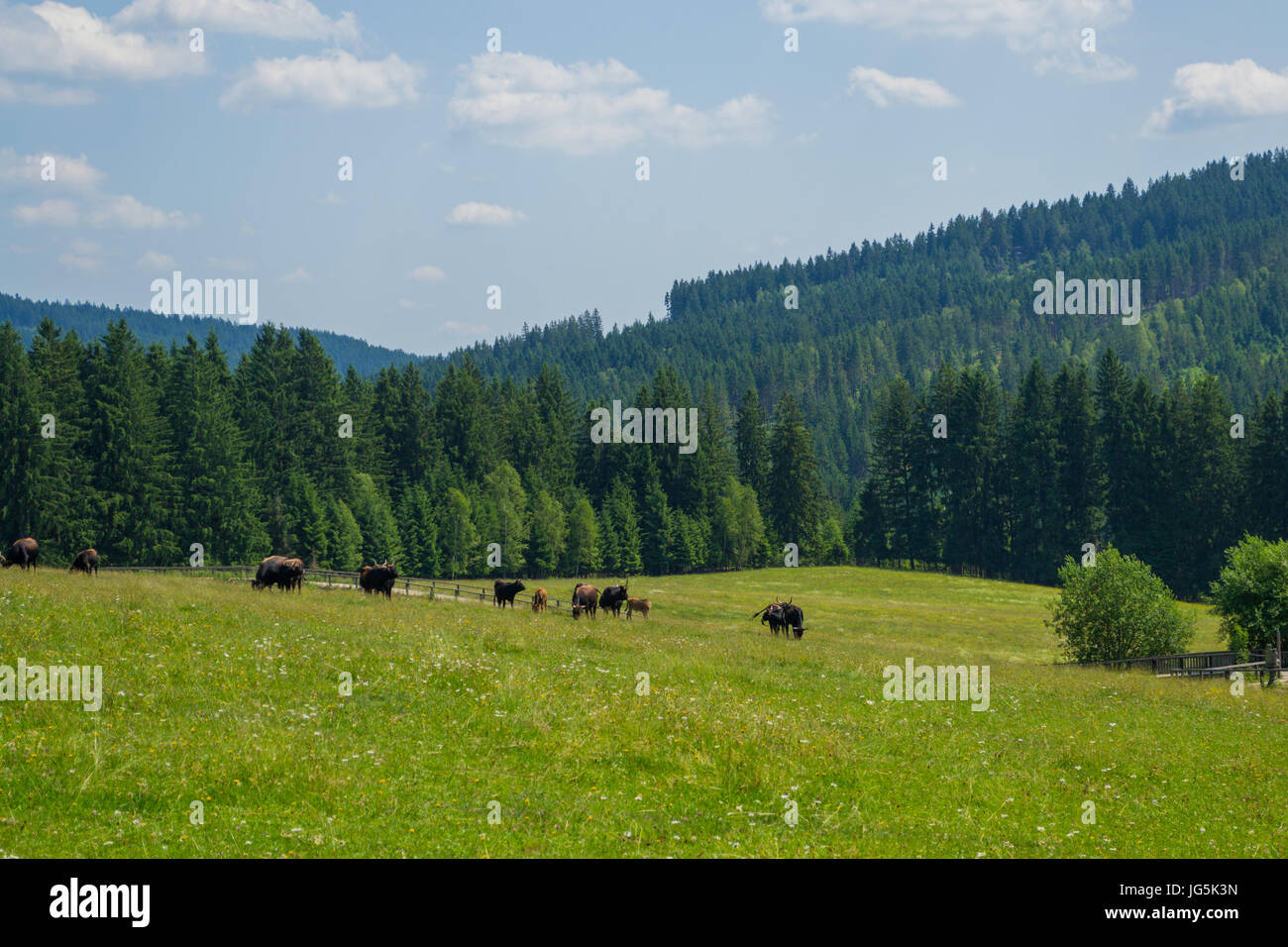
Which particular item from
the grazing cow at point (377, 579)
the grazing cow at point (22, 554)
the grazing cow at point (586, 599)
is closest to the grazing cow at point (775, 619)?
the grazing cow at point (586, 599)

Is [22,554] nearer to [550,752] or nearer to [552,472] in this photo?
[550,752]

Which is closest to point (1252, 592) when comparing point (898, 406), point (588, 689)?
point (588, 689)

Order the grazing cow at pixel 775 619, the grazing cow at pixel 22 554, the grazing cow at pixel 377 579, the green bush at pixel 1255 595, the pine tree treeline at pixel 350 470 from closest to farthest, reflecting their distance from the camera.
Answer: the grazing cow at pixel 22 554, the grazing cow at pixel 775 619, the grazing cow at pixel 377 579, the green bush at pixel 1255 595, the pine tree treeline at pixel 350 470

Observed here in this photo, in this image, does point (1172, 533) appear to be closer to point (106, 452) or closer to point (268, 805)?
point (106, 452)

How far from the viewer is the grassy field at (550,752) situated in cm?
1348

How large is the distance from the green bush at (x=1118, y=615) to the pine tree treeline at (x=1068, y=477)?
208 feet

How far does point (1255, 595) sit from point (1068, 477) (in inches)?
2636

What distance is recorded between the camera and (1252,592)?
47.9 meters

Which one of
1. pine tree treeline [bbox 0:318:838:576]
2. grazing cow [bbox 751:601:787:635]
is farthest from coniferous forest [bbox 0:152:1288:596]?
grazing cow [bbox 751:601:787:635]

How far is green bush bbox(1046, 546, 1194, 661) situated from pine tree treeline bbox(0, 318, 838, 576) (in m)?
61.5

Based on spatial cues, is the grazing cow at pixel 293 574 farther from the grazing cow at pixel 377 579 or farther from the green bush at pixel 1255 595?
the green bush at pixel 1255 595

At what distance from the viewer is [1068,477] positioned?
11194cm

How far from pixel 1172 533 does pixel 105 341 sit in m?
102

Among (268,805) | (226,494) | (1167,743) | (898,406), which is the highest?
(898,406)
